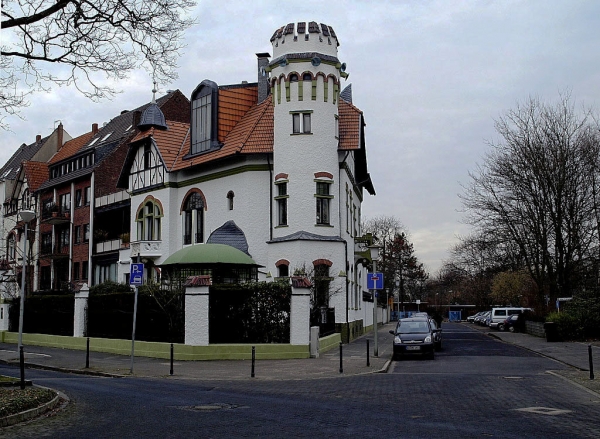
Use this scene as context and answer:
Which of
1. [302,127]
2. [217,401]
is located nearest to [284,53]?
[302,127]

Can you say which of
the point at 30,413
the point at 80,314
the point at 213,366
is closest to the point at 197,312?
the point at 213,366

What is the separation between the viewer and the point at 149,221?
42844 millimetres

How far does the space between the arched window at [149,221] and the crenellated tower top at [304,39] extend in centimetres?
1252

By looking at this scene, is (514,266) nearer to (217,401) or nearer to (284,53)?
(284,53)

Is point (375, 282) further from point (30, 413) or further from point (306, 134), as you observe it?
point (30, 413)

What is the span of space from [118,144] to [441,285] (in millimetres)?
86540

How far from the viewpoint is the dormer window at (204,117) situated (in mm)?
39188

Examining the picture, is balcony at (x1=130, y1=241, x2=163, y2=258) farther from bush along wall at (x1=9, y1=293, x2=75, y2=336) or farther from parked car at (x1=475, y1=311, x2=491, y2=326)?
parked car at (x1=475, y1=311, x2=491, y2=326)

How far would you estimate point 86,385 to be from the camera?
56.9ft

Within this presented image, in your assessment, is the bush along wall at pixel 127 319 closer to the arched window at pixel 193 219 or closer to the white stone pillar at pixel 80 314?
the white stone pillar at pixel 80 314

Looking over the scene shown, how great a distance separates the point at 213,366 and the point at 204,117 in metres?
20.1

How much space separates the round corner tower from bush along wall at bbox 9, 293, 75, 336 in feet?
35.5

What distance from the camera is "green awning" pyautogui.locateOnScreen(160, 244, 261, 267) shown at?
3058 centimetres

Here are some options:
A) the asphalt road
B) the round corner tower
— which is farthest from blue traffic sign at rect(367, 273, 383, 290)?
the round corner tower
